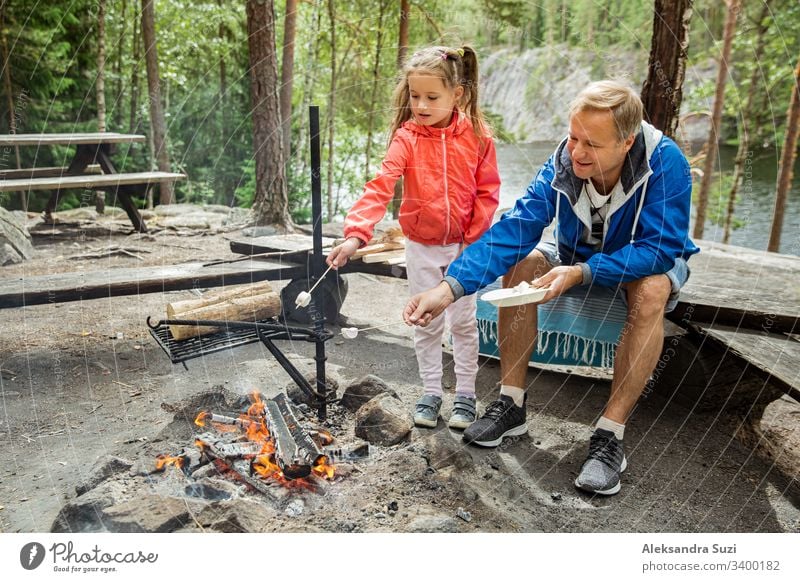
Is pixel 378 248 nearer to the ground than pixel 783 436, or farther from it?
farther from it

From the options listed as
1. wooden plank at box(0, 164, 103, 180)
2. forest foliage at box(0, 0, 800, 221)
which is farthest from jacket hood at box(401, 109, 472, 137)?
wooden plank at box(0, 164, 103, 180)

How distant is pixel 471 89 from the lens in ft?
6.56

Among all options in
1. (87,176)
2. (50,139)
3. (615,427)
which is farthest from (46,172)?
(615,427)

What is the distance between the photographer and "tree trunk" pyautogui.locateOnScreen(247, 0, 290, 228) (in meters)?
2.92

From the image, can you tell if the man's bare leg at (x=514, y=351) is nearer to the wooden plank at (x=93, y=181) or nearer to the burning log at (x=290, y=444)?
the burning log at (x=290, y=444)

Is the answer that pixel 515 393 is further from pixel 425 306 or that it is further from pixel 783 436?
pixel 783 436

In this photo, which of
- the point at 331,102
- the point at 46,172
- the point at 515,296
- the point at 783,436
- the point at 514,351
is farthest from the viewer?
the point at 46,172

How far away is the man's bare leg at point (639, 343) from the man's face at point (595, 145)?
1.10 feet

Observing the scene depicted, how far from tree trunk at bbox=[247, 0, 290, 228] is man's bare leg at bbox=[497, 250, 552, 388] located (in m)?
1.35

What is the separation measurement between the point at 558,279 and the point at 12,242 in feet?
7.39

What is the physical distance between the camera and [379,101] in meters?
2.49

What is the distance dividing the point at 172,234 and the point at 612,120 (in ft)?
7.71

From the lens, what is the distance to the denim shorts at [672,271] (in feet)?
6.34
